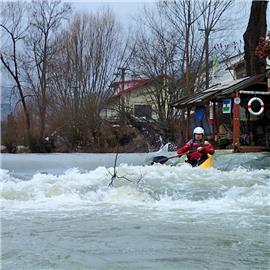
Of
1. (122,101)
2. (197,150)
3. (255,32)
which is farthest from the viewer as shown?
(122,101)

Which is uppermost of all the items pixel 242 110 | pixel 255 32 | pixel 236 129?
pixel 255 32

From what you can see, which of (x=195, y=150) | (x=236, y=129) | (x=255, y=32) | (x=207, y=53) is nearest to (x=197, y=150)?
(x=195, y=150)

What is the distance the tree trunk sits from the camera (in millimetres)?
21938

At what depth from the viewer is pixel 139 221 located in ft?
23.5

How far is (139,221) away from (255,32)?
16612 millimetres

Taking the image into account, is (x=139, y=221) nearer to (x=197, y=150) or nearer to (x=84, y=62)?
(x=197, y=150)

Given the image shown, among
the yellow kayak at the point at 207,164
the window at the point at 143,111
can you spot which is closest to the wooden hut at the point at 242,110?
the yellow kayak at the point at 207,164

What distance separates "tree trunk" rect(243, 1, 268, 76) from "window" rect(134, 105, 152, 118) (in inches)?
494

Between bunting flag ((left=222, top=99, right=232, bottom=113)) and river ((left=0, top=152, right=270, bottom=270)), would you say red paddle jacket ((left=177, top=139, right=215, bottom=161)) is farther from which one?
bunting flag ((left=222, top=99, right=232, bottom=113))

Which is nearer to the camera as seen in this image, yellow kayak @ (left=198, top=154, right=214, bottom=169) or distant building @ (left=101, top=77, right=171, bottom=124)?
yellow kayak @ (left=198, top=154, right=214, bottom=169)

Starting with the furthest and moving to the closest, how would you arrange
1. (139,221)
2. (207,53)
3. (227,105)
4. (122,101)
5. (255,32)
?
(122,101)
(207,53)
(255,32)
(227,105)
(139,221)

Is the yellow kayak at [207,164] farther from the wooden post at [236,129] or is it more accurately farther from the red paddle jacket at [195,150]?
the wooden post at [236,129]

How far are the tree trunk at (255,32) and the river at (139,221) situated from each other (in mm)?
10614

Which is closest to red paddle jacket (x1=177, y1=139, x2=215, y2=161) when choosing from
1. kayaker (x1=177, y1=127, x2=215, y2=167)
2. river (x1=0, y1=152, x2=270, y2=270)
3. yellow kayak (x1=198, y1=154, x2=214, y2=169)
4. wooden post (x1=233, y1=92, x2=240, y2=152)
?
kayaker (x1=177, y1=127, x2=215, y2=167)
